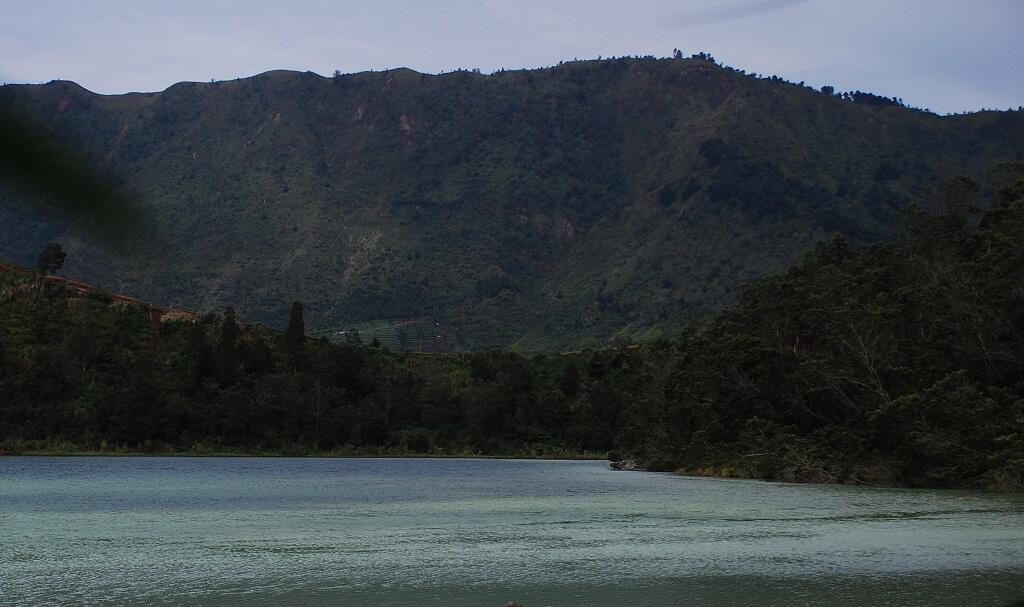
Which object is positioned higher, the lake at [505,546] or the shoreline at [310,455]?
the lake at [505,546]

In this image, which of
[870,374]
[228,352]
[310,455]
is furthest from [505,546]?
[228,352]

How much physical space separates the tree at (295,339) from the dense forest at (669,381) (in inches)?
9.6

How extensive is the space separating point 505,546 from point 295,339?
89.4m

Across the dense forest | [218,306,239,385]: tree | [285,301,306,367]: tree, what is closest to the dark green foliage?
the dense forest

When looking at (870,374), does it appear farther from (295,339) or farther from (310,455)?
(295,339)

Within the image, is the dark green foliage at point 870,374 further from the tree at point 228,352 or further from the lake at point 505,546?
the tree at point 228,352

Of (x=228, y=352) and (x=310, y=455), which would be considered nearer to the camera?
(x=310, y=455)

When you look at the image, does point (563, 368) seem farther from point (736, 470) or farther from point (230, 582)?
point (230, 582)

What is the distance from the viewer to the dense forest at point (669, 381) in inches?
2210

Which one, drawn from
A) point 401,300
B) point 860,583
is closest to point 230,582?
point 860,583

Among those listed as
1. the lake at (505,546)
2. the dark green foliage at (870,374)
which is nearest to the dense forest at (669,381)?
the dark green foliage at (870,374)

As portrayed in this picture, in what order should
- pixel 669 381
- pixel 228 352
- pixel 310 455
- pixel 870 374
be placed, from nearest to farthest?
1. pixel 870 374
2. pixel 669 381
3. pixel 310 455
4. pixel 228 352

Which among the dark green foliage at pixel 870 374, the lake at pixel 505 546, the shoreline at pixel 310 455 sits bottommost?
the shoreline at pixel 310 455

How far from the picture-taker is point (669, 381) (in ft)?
272
